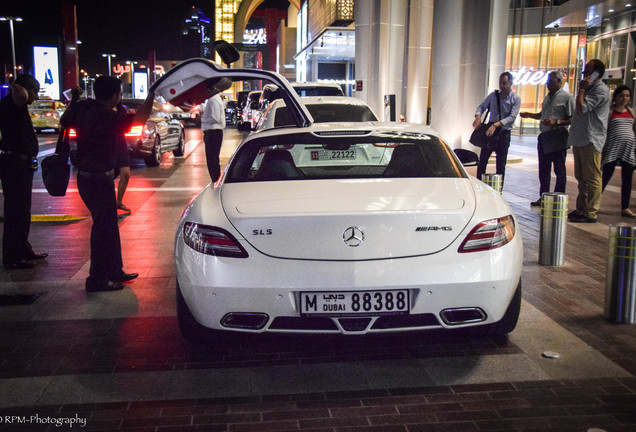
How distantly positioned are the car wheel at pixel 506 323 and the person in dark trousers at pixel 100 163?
321 centimetres

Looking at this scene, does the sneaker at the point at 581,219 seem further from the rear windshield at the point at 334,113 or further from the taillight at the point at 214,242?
the taillight at the point at 214,242

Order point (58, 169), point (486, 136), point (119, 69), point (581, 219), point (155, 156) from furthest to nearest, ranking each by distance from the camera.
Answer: point (119, 69) < point (155, 156) < point (486, 136) < point (581, 219) < point (58, 169)

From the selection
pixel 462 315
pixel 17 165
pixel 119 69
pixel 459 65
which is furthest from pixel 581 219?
pixel 119 69

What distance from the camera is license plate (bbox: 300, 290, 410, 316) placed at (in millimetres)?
3707

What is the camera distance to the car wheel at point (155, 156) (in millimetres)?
16656

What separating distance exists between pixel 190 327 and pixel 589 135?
6819 mm

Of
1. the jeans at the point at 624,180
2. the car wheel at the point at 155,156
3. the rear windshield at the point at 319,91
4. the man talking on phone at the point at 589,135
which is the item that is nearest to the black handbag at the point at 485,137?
the man talking on phone at the point at 589,135

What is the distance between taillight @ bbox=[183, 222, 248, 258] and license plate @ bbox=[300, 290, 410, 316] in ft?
1.48

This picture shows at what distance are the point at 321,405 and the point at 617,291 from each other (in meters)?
2.65

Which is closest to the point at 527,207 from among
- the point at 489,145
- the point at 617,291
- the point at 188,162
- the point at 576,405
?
the point at 489,145

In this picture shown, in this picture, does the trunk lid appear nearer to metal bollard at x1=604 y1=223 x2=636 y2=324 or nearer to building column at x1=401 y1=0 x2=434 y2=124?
metal bollard at x1=604 y1=223 x2=636 y2=324

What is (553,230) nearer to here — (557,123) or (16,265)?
(557,123)

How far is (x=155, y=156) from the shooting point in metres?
16.8

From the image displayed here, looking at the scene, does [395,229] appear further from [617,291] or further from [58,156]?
[58,156]
